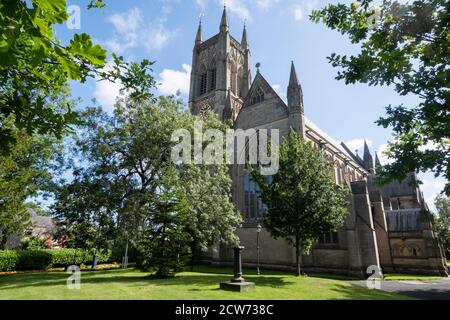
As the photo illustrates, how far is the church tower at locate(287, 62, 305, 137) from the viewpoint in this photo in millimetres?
27719

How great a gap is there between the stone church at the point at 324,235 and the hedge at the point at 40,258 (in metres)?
13.2

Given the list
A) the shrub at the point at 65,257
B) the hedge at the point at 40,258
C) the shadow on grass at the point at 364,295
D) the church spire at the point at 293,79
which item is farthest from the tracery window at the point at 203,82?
the shadow on grass at the point at 364,295

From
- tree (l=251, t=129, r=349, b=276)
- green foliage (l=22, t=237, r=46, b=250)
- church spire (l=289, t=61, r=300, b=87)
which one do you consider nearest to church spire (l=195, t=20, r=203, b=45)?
church spire (l=289, t=61, r=300, b=87)

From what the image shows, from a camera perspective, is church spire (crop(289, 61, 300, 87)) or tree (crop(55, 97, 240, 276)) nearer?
tree (crop(55, 97, 240, 276))

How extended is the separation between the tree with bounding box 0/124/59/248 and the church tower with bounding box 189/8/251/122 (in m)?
19.1

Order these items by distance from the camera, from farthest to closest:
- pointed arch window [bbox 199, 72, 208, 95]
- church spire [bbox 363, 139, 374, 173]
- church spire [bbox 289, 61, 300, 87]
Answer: church spire [bbox 363, 139, 374, 173] < pointed arch window [bbox 199, 72, 208, 95] < church spire [bbox 289, 61, 300, 87]

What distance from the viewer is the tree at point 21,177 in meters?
15.2

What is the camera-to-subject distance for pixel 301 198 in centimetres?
1903

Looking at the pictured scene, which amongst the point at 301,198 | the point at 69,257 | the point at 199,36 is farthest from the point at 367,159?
the point at 69,257

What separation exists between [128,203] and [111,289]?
23.6 ft

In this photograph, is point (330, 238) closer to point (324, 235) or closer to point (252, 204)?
point (324, 235)

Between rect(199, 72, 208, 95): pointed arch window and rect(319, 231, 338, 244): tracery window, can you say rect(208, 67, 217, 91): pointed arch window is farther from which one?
rect(319, 231, 338, 244): tracery window

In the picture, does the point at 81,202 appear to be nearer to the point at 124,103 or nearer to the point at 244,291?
the point at 124,103
